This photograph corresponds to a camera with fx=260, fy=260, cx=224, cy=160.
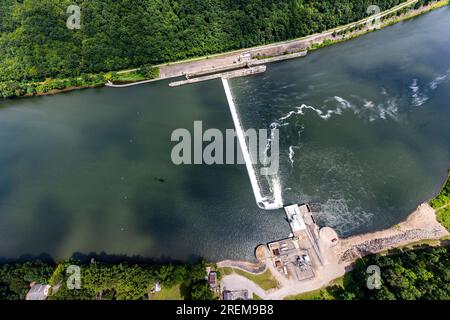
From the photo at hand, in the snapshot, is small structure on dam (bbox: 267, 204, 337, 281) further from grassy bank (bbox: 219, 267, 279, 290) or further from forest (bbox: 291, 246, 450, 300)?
forest (bbox: 291, 246, 450, 300)

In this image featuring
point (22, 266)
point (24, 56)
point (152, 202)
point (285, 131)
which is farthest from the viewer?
point (24, 56)

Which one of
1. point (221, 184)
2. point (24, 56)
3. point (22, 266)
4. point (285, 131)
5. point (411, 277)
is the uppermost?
point (24, 56)

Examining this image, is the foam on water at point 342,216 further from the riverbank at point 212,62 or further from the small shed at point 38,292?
the riverbank at point 212,62

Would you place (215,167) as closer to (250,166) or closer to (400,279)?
(250,166)

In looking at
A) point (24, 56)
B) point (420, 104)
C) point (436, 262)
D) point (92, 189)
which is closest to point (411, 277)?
point (436, 262)

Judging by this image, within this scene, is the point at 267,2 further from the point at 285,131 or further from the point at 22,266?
the point at 22,266

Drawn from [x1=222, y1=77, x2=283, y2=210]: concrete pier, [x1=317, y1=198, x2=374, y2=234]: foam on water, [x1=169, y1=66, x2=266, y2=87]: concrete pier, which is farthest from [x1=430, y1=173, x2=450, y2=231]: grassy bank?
[x1=169, y1=66, x2=266, y2=87]: concrete pier
